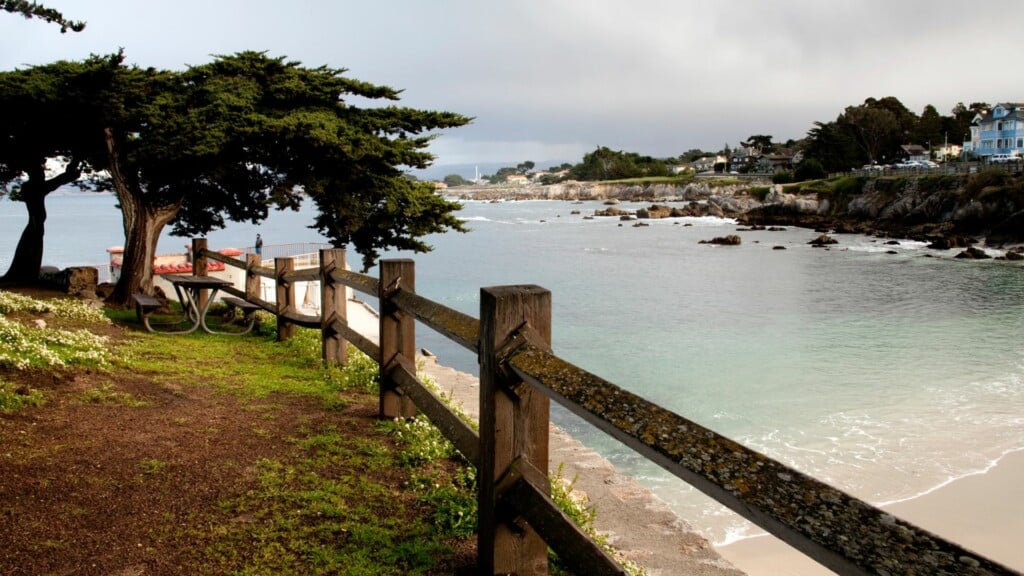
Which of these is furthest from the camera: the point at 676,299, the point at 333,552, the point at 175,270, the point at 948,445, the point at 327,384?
the point at 676,299

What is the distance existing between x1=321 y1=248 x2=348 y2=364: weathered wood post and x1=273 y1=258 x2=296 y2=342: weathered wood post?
1.93 meters

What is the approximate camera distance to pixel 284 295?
406 inches

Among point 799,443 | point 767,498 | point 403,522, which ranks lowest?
point 799,443

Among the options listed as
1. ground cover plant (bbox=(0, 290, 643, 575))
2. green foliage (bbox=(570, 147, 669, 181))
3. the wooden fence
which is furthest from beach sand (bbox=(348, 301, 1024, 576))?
green foliage (bbox=(570, 147, 669, 181))

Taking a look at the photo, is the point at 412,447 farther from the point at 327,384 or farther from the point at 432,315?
the point at 327,384

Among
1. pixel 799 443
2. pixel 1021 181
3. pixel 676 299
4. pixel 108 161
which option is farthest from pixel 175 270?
pixel 1021 181

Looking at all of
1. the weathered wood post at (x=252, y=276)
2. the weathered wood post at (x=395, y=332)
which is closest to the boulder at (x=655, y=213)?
the weathered wood post at (x=252, y=276)

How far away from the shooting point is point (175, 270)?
22203 millimetres

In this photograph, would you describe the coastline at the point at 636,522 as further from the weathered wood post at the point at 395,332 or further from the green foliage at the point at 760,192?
the green foliage at the point at 760,192

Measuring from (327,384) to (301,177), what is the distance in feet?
33.4

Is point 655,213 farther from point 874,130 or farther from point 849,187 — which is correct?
point 874,130

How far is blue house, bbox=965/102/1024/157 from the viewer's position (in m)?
85.8

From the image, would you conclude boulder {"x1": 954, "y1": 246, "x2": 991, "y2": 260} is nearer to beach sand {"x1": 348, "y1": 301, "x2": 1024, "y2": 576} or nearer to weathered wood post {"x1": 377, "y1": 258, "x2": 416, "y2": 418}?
beach sand {"x1": 348, "y1": 301, "x2": 1024, "y2": 576}

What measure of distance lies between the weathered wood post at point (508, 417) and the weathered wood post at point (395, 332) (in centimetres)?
237
